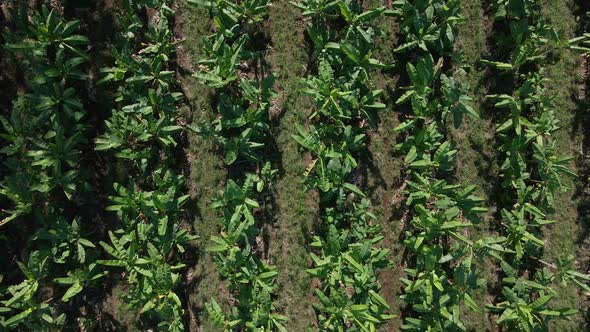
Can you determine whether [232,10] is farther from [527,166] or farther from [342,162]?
[527,166]

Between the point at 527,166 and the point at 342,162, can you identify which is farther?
the point at 527,166

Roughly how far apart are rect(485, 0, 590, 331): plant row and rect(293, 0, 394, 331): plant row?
179cm

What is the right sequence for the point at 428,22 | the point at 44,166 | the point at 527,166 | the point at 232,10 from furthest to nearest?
the point at 527,166 < the point at 428,22 < the point at 232,10 < the point at 44,166

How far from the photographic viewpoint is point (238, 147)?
5598mm

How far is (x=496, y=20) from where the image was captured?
611cm

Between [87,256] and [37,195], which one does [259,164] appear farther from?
[37,195]

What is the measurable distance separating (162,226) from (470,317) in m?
4.52

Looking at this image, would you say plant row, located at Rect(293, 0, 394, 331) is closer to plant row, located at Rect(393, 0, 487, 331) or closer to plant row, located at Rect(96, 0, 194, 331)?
plant row, located at Rect(393, 0, 487, 331)

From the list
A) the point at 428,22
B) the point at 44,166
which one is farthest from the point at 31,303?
the point at 428,22

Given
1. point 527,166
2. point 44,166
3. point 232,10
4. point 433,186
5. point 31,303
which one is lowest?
point 31,303

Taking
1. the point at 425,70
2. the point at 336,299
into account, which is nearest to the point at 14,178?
the point at 336,299

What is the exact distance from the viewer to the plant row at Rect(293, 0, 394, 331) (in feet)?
18.2

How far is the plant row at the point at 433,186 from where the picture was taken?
5.63 metres

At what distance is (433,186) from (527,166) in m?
1.56
